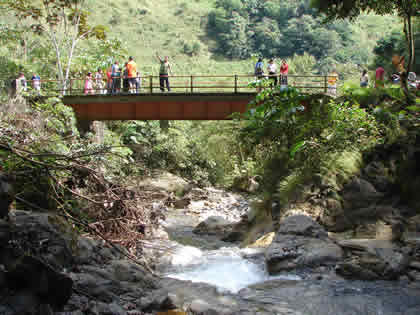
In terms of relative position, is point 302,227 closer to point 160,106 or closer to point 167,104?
point 167,104

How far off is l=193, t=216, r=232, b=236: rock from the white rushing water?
322 centimetres

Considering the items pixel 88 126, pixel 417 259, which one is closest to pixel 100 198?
pixel 417 259

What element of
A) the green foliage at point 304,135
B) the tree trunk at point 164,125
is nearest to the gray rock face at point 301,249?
the green foliage at point 304,135

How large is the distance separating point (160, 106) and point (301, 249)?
10914 millimetres

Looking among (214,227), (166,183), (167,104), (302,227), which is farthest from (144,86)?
(302,227)

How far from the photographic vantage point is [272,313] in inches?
257

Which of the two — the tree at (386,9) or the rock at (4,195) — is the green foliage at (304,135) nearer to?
the tree at (386,9)

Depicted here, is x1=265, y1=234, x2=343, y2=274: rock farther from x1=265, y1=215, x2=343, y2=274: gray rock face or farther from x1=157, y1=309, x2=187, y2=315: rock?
x1=157, y1=309, x2=187, y2=315: rock

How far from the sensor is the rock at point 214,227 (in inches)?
560

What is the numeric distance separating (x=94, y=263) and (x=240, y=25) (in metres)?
71.0

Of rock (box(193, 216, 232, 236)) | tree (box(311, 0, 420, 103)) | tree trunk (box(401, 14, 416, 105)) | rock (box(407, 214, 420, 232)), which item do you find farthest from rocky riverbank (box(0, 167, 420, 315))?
tree (box(311, 0, 420, 103))

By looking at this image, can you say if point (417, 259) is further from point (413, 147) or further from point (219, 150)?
point (219, 150)

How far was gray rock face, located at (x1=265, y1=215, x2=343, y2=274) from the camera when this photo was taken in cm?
861

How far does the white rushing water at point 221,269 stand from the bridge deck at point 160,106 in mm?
7953
